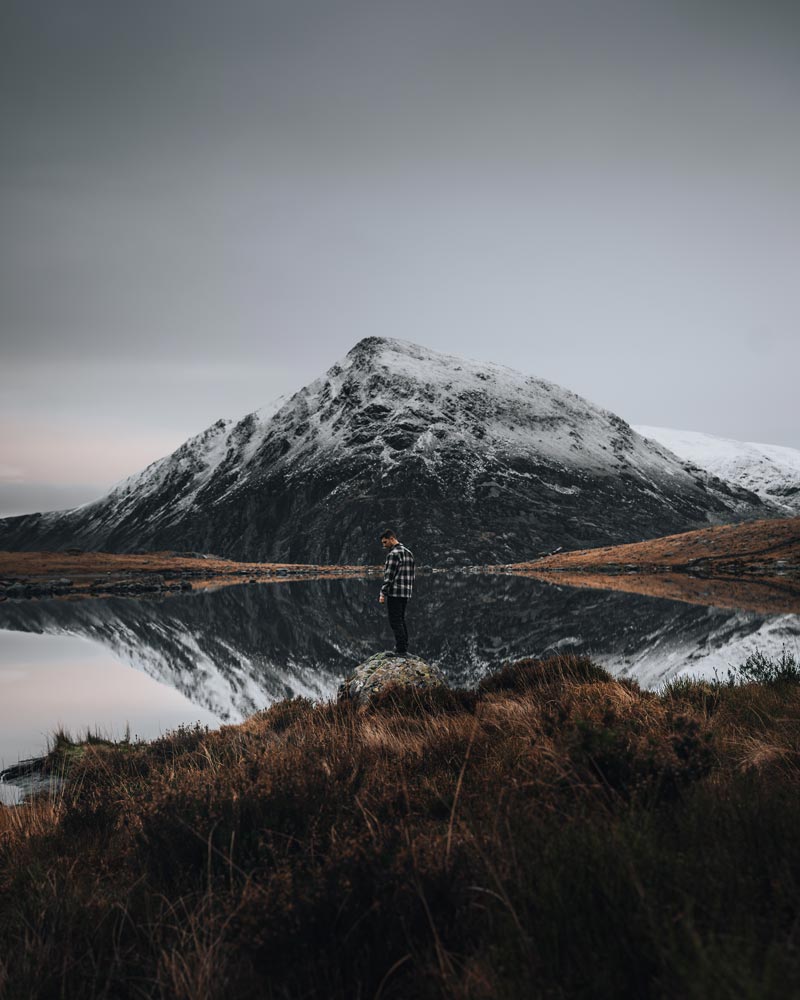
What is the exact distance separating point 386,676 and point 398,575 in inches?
116

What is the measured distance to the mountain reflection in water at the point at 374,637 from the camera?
10727 mm

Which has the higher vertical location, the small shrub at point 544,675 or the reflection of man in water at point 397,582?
the reflection of man in water at point 397,582

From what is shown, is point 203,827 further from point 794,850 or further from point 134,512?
point 134,512

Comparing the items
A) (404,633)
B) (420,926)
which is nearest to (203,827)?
(420,926)

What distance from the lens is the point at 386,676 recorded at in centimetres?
796

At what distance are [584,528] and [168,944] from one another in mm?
115306

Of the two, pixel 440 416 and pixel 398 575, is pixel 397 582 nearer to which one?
pixel 398 575

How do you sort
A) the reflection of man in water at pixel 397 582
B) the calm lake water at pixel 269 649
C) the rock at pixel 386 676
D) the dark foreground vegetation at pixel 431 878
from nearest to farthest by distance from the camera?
the dark foreground vegetation at pixel 431 878 → the rock at pixel 386 676 → the calm lake water at pixel 269 649 → the reflection of man in water at pixel 397 582

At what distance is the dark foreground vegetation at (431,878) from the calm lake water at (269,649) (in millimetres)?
5414

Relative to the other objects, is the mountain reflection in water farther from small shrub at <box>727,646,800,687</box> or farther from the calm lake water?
small shrub at <box>727,646,800,687</box>

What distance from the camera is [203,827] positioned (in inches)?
118

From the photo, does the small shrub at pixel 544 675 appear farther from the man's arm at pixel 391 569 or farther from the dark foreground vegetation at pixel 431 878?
the man's arm at pixel 391 569

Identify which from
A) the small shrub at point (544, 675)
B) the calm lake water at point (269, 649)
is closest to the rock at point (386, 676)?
the small shrub at point (544, 675)

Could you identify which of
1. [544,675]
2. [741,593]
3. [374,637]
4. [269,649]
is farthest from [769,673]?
[741,593]
